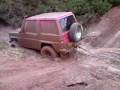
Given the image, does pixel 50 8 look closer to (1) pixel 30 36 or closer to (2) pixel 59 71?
(1) pixel 30 36

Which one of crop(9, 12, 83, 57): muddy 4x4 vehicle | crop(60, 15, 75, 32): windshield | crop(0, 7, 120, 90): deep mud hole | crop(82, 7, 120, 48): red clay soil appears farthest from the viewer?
crop(82, 7, 120, 48): red clay soil

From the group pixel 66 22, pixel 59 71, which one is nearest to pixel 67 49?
pixel 66 22

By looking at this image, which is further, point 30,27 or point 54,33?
point 30,27

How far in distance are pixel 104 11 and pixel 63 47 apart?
714 centimetres

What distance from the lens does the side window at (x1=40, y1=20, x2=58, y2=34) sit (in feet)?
31.9

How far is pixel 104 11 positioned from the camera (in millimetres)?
16125

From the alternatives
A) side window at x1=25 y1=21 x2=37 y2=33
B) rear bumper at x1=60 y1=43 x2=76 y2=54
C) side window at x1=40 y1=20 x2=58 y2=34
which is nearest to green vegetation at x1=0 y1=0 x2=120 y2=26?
side window at x1=25 y1=21 x2=37 y2=33

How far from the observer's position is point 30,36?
10.9m

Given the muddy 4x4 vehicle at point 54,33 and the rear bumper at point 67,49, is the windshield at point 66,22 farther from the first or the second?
the rear bumper at point 67,49

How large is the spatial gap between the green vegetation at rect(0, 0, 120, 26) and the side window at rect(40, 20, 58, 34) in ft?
16.7

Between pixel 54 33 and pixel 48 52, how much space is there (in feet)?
2.89

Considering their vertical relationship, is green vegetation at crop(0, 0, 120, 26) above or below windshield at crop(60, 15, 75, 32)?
above

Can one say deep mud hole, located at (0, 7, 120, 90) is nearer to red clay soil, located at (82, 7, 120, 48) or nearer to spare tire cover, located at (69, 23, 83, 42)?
spare tire cover, located at (69, 23, 83, 42)

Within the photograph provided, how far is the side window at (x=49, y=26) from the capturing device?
9.73 m
